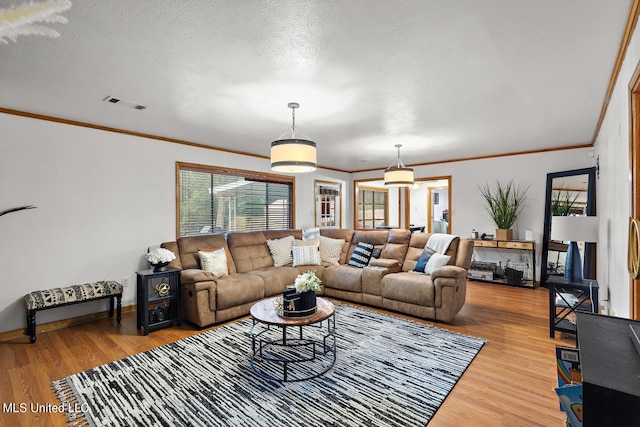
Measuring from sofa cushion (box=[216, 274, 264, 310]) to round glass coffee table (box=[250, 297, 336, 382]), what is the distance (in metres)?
0.69

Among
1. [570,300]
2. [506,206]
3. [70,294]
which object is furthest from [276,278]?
[506,206]

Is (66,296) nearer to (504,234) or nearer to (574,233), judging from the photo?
(574,233)

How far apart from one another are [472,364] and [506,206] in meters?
4.04

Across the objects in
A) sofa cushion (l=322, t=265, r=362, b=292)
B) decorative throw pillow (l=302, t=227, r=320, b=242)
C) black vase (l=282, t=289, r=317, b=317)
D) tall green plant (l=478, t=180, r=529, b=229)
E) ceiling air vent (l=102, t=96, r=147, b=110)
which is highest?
ceiling air vent (l=102, t=96, r=147, b=110)

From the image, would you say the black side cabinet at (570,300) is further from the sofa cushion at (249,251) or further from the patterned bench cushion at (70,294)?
the patterned bench cushion at (70,294)

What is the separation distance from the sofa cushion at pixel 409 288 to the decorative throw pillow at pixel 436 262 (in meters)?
0.12

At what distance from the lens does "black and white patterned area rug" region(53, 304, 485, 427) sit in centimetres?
203

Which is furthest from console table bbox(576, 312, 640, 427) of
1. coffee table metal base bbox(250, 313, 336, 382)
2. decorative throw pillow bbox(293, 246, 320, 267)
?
decorative throw pillow bbox(293, 246, 320, 267)

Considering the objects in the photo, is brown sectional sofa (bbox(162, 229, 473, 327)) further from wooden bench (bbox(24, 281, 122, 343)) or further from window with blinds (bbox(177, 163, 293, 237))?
wooden bench (bbox(24, 281, 122, 343))

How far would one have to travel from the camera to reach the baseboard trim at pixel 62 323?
10.8 ft

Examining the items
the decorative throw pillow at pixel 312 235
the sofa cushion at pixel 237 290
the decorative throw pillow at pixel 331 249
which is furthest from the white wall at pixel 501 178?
the sofa cushion at pixel 237 290

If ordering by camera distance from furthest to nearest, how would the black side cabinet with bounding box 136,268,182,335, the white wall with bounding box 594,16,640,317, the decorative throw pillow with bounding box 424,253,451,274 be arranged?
the decorative throw pillow with bounding box 424,253,451,274 < the black side cabinet with bounding box 136,268,182,335 < the white wall with bounding box 594,16,640,317

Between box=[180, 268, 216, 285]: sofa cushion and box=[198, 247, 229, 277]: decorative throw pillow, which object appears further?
box=[198, 247, 229, 277]: decorative throw pillow

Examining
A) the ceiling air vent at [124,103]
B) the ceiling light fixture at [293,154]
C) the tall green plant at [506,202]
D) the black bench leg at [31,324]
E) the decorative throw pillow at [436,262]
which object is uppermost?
the ceiling air vent at [124,103]
